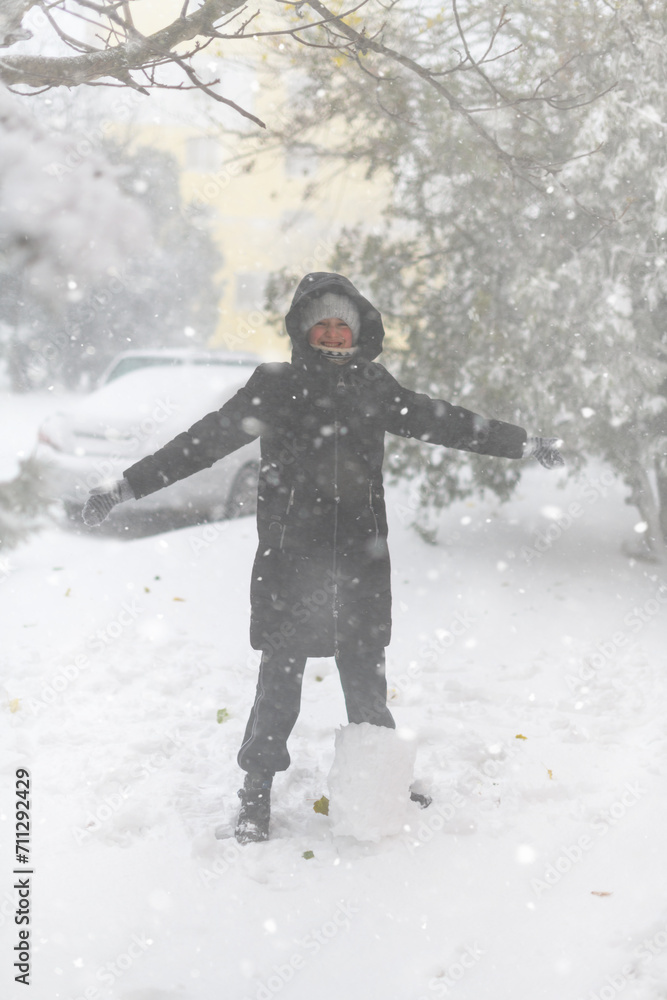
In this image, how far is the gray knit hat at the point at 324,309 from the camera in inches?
96.9

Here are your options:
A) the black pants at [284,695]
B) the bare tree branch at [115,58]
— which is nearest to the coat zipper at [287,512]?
the black pants at [284,695]

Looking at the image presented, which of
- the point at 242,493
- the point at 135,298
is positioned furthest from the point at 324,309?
the point at 135,298

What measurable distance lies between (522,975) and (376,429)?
1645mm

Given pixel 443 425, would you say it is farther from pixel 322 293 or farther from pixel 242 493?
pixel 242 493

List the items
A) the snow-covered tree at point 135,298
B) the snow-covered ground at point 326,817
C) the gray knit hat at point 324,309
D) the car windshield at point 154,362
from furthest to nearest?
the snow-covered tree at point 135,298 < the car windshield at point 154,362 < the gray knit hat at point 324,309 < the snow-covered ground at point 326,817

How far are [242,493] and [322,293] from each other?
4365mm

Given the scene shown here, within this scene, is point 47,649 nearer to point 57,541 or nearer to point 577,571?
point 57,541

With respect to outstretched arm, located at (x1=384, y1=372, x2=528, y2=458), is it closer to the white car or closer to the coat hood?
the coat hood

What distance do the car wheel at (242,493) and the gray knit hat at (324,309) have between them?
418 cm

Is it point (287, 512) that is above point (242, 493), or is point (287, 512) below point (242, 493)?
below

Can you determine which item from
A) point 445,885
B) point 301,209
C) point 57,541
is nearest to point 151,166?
point 301,209

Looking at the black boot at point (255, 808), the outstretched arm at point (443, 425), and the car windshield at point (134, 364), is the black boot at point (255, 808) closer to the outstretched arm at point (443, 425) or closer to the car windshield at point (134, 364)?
the outstretched arm at point (443, 425)

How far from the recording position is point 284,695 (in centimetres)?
254

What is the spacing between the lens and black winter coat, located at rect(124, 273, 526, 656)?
2432mm
